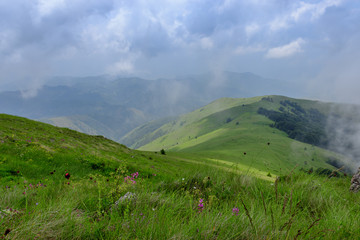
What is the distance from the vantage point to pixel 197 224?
3.30m

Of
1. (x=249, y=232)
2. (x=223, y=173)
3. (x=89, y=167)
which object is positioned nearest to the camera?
(x=249, y=232)

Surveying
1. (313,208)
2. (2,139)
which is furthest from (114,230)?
(2,139)

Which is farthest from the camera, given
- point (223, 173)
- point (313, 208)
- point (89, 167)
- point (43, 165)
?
point (89, 167)

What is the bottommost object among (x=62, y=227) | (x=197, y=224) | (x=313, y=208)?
(x=313, y=208)

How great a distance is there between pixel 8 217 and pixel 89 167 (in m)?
15.3

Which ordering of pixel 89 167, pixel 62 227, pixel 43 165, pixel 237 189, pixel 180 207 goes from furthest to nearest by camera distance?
pixel 89 167, pixel 43 165, pixel 237 189, pixel 180 207, pixel 62 227

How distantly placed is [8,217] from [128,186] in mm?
2588

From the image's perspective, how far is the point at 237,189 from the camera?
253 inches

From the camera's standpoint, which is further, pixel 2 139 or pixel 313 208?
pixel 2 139

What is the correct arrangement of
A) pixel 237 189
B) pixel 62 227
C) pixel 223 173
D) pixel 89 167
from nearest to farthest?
pixel 62 227, pixel 237 189, pixel 223 173, pixel 89 167

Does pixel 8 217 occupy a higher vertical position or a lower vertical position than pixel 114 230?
higher

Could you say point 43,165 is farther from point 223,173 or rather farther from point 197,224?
point 197,224

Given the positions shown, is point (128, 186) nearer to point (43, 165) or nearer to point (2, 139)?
point (43, 165)

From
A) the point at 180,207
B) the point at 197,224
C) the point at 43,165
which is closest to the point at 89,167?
the point at 43,165
